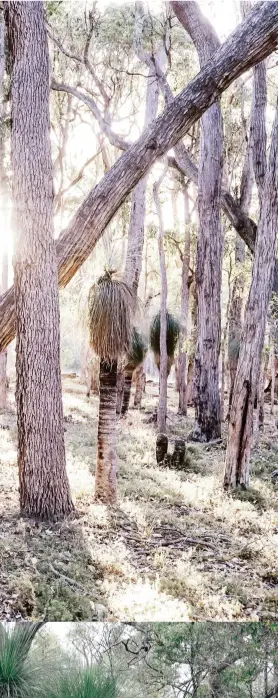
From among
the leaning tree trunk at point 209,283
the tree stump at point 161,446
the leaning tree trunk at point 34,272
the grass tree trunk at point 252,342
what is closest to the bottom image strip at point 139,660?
the leaning tree trunk at point 34,272

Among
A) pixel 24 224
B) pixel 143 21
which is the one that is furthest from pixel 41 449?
pixel 143 21

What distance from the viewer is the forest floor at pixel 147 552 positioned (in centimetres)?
360

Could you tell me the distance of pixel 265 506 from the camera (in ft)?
19.8

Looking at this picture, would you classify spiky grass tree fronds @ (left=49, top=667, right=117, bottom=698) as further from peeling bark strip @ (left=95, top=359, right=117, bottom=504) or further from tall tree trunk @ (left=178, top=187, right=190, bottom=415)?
tall tree trunk @ (left=178, top=187, right=190, bottom=415)

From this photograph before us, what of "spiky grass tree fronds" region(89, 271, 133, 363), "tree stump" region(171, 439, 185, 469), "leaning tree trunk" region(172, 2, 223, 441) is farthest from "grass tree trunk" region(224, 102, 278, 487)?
"leaning tree trunk" region(172, 2, 223, 441)

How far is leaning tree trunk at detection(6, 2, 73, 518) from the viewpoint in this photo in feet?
15.5

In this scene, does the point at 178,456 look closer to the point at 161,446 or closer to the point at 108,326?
the point at 161,446

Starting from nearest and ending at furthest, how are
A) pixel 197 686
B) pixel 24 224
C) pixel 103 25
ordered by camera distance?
pixel 197 686 < pixel 24 224 < pixel 103 25

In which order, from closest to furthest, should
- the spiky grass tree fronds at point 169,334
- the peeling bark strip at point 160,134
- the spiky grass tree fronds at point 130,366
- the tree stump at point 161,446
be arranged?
the peeling bark strip at point 160,134 → the tree stump at point 161,446 → the spiky grass tree fronds at point 130,366 → the spiky grass tree fronds at point 169,334

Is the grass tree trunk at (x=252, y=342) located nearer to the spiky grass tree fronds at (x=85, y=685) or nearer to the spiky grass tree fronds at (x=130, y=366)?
the spiky grass tree fronds at (x=85, y=685)

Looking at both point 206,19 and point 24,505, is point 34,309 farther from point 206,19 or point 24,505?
point 206,19

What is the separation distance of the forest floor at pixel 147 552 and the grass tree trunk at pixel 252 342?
0.30 m

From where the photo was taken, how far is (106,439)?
575cm

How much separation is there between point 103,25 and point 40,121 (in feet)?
21.2
